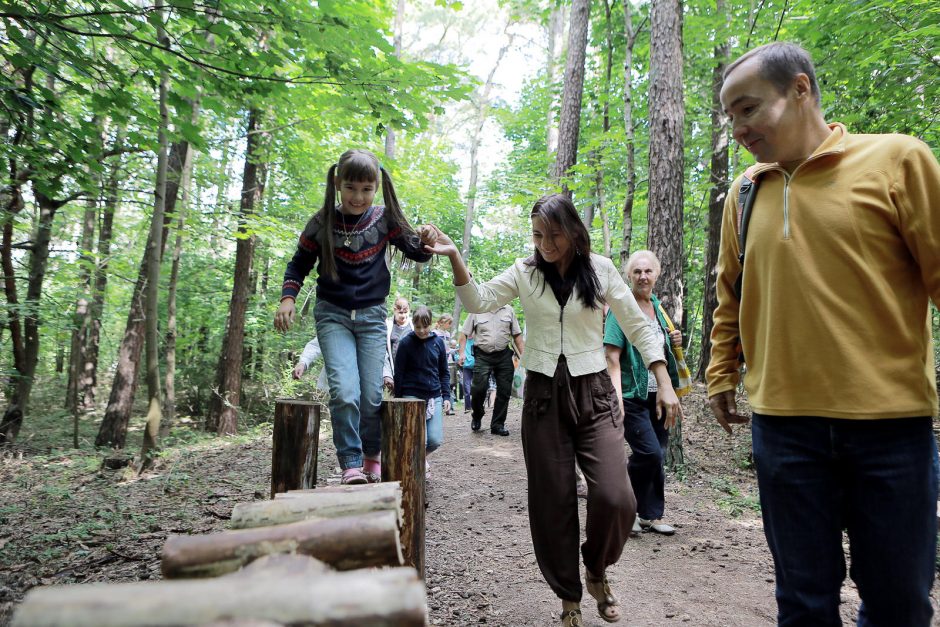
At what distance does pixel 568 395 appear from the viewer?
304 centimetres

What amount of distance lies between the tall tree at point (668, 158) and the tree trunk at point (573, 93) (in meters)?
2.84

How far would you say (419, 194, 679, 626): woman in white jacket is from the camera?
298 cm

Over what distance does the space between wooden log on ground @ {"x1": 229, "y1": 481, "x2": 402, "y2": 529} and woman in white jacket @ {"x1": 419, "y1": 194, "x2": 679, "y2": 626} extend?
154 cm

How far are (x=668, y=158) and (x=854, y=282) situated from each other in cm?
530

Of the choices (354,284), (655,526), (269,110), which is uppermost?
(269,110)

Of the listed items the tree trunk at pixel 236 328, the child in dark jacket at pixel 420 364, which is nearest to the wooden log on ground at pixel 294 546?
the child in dark jacket at pixel 420 364

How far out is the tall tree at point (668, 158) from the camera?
6512 mm

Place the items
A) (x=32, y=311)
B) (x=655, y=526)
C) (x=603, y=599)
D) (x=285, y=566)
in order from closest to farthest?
1. (x=285, y=566)
2. (x=603, y=599)
3. (x=655, y=526)
4. (x=32, y=311)

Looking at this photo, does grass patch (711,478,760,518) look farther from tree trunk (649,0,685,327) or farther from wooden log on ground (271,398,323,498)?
wooden log on ground (271,398,323,498)

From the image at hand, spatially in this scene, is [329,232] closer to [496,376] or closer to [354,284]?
[354,284]


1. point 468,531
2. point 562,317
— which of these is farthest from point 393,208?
point 468,531

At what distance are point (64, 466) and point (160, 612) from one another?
8.98 m

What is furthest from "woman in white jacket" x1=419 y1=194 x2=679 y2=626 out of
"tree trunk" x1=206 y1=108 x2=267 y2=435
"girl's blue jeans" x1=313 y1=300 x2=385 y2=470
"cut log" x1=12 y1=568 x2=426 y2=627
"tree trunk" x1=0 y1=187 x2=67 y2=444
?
"tree trunk" x1=206 y1=108 x2=267 y2=435

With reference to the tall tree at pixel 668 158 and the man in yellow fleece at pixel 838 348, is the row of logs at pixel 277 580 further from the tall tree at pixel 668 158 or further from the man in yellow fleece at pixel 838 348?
the tall tree at pixel 668 158
